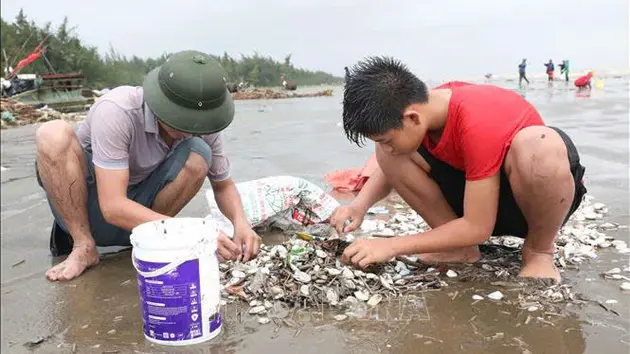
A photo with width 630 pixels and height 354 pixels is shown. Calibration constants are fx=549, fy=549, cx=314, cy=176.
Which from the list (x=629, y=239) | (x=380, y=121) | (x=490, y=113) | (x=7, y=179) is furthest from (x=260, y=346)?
(x=7, y=179)

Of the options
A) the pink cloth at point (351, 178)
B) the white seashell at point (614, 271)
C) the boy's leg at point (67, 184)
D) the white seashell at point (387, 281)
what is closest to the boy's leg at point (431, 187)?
the white seashell at point (387, 281)

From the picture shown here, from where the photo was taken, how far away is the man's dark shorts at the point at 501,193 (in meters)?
2.57

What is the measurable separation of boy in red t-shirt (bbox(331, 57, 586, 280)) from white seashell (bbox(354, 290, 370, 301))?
0.14 m

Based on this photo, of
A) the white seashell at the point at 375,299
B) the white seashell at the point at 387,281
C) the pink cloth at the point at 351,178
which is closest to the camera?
the white seashell at the point at 375,299

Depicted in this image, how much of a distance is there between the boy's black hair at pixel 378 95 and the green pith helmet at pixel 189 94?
1.96 ft

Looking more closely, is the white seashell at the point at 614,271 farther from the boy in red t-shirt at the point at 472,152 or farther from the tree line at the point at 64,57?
the tree line at the point at 64,57

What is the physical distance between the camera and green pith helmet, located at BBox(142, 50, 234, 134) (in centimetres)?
243

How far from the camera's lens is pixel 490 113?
239 centimetres

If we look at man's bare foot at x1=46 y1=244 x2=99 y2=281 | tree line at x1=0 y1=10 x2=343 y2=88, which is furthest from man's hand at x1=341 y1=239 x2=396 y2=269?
tree line at x1=0 y1=10 x2=343 y2=88

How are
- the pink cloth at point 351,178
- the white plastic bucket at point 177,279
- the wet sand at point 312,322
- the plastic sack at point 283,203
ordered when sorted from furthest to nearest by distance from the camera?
the pink cloth at point 351,178 < the plastic sack at point 283,203 < the wet sand at point 312,322 < the white plastic bucket at point 177,279

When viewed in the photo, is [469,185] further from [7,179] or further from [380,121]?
[7,179]

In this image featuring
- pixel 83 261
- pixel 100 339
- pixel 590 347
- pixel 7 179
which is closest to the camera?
pixel 590 347

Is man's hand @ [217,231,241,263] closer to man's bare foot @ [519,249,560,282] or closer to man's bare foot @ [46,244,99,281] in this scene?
man's bare foot @ [46,244,99,281]

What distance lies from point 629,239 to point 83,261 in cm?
311
